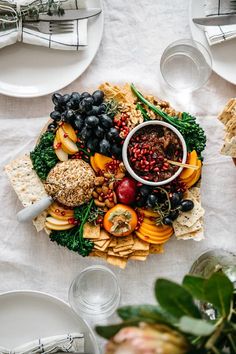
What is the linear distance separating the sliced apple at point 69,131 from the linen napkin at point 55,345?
1.23 feet

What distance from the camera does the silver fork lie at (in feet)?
3.89

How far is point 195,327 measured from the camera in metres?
0.61

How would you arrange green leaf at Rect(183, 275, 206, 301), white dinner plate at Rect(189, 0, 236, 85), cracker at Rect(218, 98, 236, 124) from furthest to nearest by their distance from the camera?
white dinner plate at Rect(189, 0, 236, 85), cracker at Rect(218, 98, 236, 124), green leaf at Rect(183, 275, 206, 301)

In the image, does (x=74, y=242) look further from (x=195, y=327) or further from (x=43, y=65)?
(x=195, y=327)

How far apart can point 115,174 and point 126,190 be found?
0.13 ft

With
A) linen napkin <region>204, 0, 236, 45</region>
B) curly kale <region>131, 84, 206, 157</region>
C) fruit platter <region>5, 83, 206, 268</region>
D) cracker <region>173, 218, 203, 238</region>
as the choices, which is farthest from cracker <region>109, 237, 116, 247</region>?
linen napkin <region>204, 0, 236, 45</region>

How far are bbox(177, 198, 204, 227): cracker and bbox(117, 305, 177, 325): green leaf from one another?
50cm

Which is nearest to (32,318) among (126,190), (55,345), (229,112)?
(55,345)

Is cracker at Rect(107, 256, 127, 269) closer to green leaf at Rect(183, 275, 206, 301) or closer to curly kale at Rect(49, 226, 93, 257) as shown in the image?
curly kale at Rect(49, 226, 93, 257)

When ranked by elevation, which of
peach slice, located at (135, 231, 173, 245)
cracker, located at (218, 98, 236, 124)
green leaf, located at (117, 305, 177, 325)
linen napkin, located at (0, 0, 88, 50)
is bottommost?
peach slice, located at (135, 231, 173, 245)

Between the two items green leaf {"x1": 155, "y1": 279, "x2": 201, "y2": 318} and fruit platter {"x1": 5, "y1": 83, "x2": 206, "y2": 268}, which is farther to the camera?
fruit platter {"x1": 5, "y1": 83, "x2": 206, "y2": 268}

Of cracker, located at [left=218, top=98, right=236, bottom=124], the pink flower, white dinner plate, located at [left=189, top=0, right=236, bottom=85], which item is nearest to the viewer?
the pink flower

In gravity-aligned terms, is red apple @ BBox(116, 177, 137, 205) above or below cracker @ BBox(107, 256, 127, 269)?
above

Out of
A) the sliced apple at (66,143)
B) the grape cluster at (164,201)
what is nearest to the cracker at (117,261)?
the grape cluster at (164,201)
